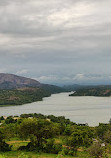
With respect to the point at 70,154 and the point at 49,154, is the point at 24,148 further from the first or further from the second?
the point at 70,154

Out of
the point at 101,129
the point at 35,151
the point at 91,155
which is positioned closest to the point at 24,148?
the point at 35,151

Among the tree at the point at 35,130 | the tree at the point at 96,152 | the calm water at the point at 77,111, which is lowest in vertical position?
the calm water at the point at 77,111

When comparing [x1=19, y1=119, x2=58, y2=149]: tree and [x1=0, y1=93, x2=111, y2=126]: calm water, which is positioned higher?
[x1=19, y1=119, x2=58, y2=149]: tree

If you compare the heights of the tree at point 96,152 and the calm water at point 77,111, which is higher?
the tree at point 96,152

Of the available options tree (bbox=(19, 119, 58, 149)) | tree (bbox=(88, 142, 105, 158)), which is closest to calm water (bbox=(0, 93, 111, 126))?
tree (bbox=(19, 119, 58, 149))

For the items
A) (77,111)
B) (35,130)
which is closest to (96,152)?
(35,130)

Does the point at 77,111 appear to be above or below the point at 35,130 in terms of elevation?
below

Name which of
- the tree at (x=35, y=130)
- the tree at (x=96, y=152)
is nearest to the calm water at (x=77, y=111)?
the tree at (x=35, y=130)

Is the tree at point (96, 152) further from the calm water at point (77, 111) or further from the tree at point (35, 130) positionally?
the calm water at point (77, 111)

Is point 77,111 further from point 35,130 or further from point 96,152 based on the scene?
point 96,152

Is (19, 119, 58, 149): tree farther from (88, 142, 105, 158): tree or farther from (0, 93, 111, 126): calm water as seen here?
(0, 93, 111, 126): calm water

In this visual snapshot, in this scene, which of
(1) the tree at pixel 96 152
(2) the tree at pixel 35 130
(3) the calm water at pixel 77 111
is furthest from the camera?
(3) the calm water at pixel 77 111
